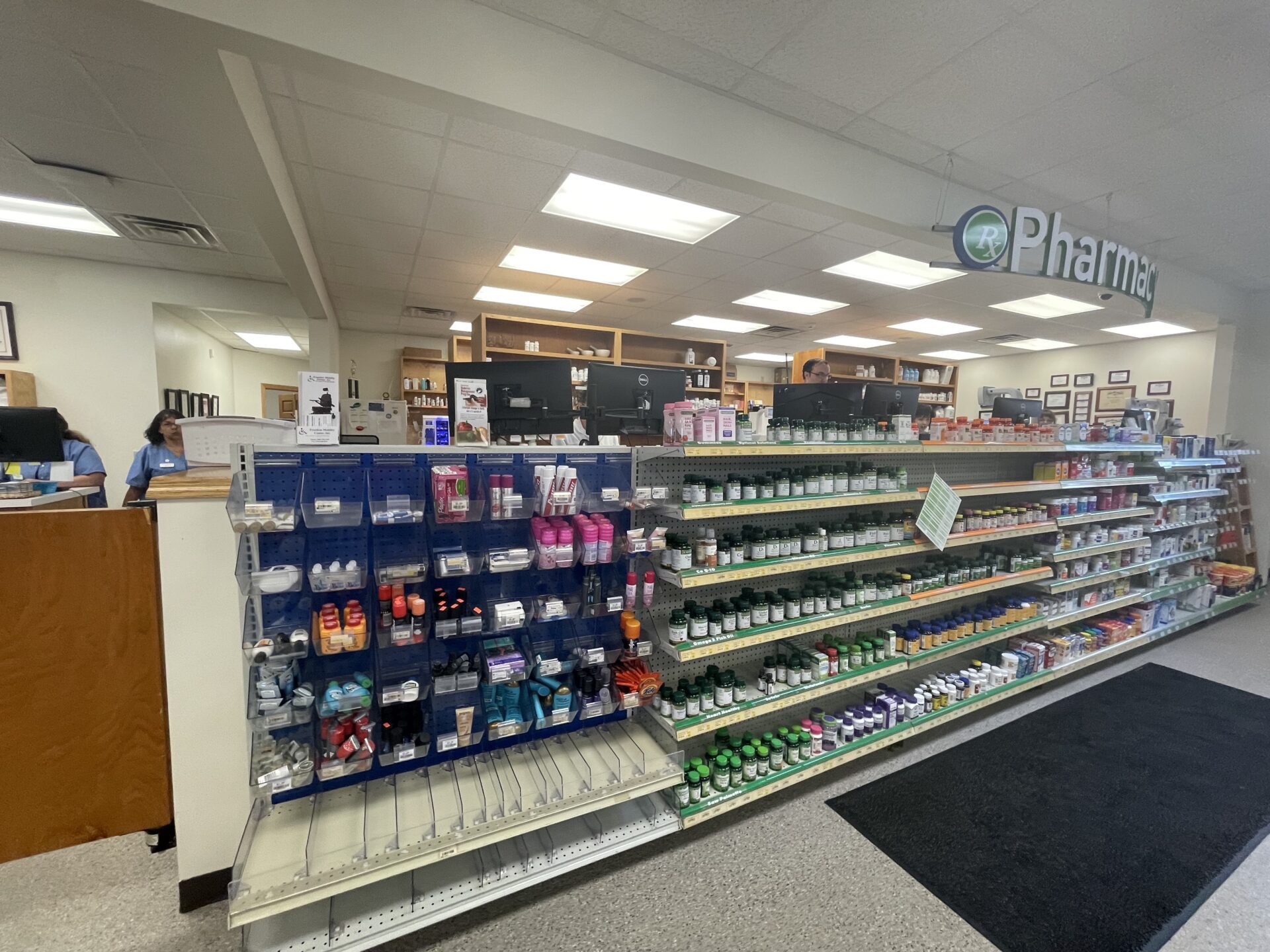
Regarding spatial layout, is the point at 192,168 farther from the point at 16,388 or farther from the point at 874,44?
the point at 874,44

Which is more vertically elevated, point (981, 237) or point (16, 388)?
point (981, 237)

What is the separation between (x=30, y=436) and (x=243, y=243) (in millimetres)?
2017

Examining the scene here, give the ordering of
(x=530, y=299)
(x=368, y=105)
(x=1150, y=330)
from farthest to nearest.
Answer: (x=1150, y=330), (x=530, y=299), (x=368, y=105)

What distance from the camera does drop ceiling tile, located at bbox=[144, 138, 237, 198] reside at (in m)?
2.47

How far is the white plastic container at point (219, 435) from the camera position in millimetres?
1608

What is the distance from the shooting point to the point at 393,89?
1.94 metres

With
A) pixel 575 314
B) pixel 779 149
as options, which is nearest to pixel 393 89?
pixel 779 149

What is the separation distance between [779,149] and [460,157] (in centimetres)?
181

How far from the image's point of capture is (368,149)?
8.87ft

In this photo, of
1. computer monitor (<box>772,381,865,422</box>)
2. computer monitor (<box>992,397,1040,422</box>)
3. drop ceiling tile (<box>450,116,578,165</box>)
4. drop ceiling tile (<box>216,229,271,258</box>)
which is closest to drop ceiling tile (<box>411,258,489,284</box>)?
drop ceiling tile (<box>216,229,271,258</box>)

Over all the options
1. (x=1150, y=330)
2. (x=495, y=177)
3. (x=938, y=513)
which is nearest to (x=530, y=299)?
(x=495, y=177)

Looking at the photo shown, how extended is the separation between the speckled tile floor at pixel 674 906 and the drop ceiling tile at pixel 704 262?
407 cm

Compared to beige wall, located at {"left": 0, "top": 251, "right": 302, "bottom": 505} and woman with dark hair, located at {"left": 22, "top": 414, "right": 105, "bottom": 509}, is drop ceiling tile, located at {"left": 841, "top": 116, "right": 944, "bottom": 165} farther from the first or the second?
beige wall, located at {"left": 0, "top": 251, "right": 302, "bottom": 505}

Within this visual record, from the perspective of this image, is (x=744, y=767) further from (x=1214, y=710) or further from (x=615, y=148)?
(x=1214, y=710)
